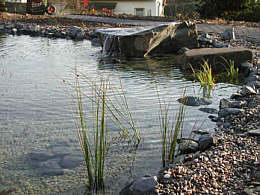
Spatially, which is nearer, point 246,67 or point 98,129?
point 98,129

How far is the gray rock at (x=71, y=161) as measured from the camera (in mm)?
3502

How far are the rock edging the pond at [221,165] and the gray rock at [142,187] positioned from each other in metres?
0.02

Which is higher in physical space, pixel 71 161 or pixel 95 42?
pixel 95 42

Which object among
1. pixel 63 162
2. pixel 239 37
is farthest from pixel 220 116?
pixel 239 37

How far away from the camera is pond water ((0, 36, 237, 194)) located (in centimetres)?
332

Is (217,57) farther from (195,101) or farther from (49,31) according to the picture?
(49,31)

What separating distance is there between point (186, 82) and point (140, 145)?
311 centimetres

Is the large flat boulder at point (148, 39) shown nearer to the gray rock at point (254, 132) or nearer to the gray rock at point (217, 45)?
the gray rock at point (217, 45)

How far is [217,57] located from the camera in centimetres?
786

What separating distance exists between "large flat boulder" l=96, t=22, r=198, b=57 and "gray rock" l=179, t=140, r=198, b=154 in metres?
5.61

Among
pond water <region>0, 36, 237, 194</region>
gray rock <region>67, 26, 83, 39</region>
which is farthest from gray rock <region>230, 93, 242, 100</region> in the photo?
gray rock <region>67, 26, 83, 39</region>

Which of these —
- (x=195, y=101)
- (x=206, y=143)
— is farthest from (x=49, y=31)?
(x=206, y=143)

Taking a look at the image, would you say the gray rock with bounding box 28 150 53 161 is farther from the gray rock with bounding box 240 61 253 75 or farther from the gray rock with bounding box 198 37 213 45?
the gray rock with bounding box 198 37 213 45

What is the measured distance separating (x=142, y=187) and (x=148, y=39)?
680 centimetres
